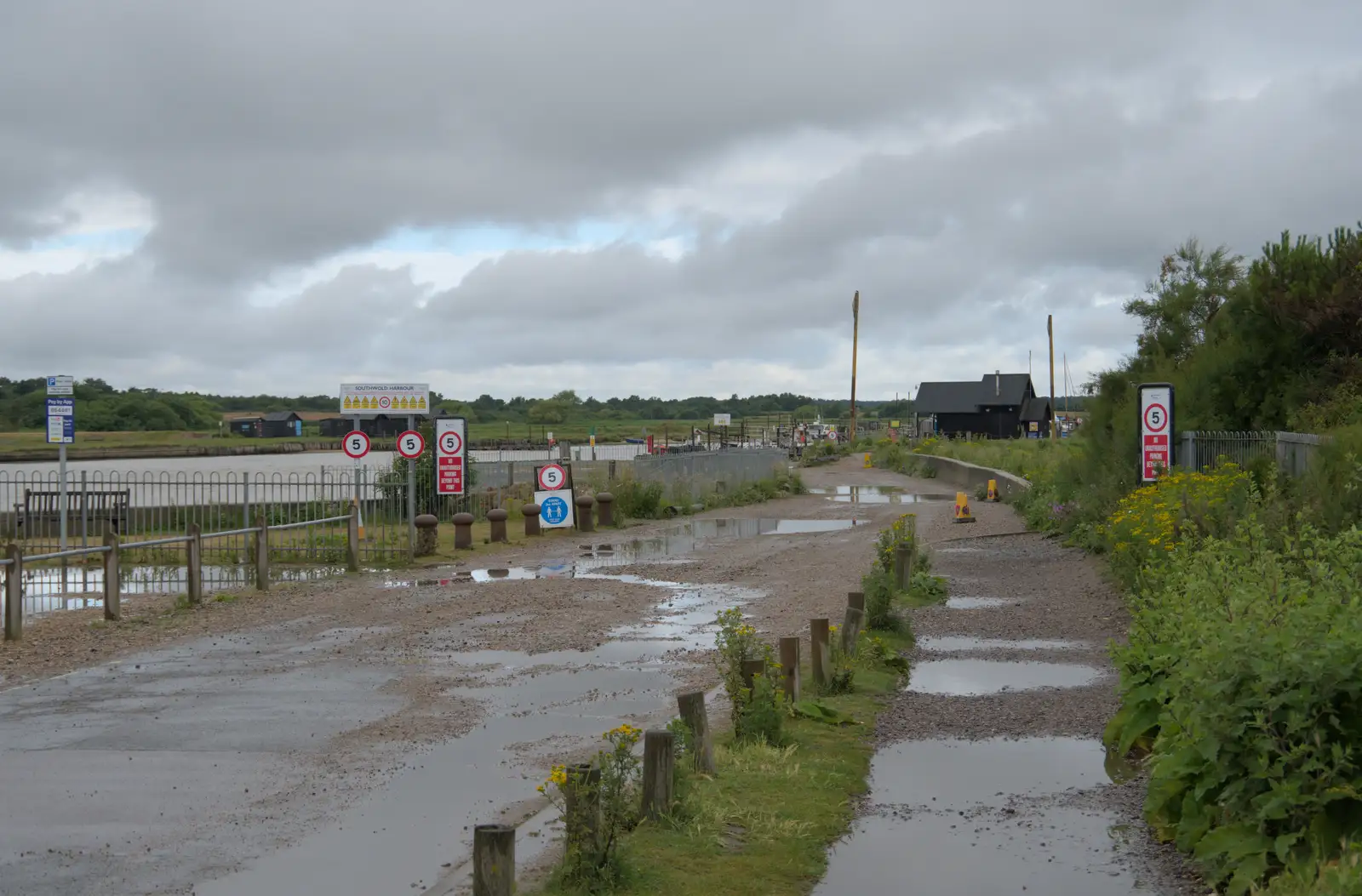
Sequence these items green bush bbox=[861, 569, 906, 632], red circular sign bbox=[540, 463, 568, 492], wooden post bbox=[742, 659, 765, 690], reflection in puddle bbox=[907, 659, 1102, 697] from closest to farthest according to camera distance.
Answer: wooden post bbox=[742, 659, 765, 690] < reflection in puddle bbox=[907, 659, 1102, 697] < green bush bbox=[861, 569, 906, 632] < red circular sign bbox=[540, 463, 568, 492]

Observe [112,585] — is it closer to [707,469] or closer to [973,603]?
[973,603]

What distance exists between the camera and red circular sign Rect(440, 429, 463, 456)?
2870cm

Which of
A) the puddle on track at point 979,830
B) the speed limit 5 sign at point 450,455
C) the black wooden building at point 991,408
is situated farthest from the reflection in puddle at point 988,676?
the black wooden building at point 991,408

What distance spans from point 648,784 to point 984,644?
24.3ft

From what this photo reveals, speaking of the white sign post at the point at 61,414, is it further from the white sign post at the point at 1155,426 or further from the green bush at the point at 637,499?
the white sign post at the point at 1155,426

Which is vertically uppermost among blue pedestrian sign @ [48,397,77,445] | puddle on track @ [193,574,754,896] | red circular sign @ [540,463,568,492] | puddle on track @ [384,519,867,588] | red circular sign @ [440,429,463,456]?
blue pedestrian sign @ [48,397,77,445]

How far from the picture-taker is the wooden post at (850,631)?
38.3 ft

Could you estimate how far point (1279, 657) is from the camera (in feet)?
19.4

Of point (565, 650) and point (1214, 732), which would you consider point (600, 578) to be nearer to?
point (565, 650)

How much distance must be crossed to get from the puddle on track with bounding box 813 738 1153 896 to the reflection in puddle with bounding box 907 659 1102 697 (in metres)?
1.94

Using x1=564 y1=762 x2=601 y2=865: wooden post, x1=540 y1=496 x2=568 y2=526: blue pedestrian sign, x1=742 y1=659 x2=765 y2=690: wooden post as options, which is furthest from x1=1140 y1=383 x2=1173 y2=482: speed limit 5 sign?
x1=564 y1=762 x2=601 y2=865: wooden post

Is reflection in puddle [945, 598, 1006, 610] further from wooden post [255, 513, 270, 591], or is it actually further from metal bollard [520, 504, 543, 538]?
metal bollard [520, 504, 543, 538]

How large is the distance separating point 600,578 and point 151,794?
1212 centimetres

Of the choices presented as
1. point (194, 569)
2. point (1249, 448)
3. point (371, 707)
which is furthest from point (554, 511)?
point (371, 707)
